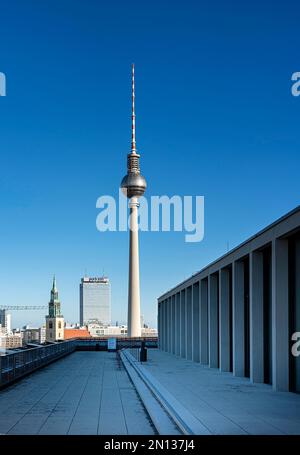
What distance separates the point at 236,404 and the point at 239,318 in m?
11.2

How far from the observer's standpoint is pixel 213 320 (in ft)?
118

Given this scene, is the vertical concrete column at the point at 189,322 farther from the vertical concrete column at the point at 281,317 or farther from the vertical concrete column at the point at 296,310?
the vertical concrete column at the point at 296,310

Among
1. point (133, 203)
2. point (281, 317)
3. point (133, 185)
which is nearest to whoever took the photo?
point (281, 317)

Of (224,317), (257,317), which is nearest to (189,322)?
(224,317)

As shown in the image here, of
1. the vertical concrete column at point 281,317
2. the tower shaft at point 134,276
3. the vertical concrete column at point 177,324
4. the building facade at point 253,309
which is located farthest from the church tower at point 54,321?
the vertical concrete column at point 281,317

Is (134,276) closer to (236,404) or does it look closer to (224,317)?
(224,317)

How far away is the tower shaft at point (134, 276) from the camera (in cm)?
13173

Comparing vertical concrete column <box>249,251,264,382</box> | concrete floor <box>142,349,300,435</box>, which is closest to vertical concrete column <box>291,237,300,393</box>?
concrete floor <box>142,349,300,435</box>

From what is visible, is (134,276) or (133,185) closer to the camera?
(133,185)

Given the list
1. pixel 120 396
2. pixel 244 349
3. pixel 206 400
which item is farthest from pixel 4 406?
pixel 244 349

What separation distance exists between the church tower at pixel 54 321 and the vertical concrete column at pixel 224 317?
364 ft

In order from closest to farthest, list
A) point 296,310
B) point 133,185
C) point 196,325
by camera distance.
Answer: point 296,310 < point 196,325 < point 133,185
